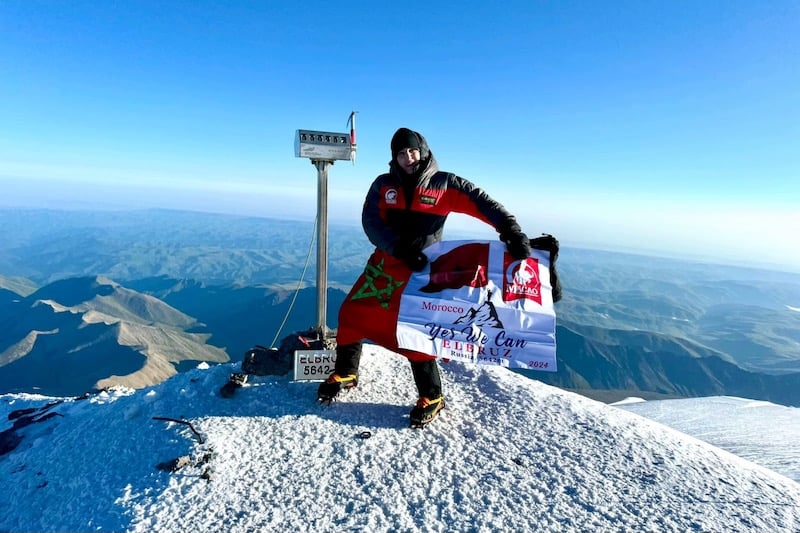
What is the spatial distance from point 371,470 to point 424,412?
1163 millimetres

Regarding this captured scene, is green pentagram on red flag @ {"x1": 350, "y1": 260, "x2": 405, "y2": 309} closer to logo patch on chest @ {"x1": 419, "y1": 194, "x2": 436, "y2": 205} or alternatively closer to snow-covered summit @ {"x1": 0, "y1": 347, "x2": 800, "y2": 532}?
logo patch on chest @ {"x1": 419, "y1": 194, "x2": 436, "y2": 205}

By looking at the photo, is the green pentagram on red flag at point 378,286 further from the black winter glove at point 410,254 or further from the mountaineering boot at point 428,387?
the mountaineering boot at point 428,387

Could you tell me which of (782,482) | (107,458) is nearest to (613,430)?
(782,482)

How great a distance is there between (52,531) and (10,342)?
594 feet

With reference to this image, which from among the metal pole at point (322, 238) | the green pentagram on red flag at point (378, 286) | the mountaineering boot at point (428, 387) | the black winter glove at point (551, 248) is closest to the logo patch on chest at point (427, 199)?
the green pentagram on red flag at point (378, 286)

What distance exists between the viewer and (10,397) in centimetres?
850

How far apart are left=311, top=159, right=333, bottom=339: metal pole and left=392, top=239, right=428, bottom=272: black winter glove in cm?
172

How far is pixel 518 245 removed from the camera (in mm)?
5031

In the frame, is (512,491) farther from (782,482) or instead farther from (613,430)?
(782,482)

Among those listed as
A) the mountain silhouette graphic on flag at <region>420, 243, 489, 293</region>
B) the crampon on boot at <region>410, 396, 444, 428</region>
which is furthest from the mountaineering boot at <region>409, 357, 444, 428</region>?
the mountain silhouette graphic on flag at <region>420, 243, 489, 293</region>

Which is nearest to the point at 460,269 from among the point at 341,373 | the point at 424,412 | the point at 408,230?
the point at 408,230

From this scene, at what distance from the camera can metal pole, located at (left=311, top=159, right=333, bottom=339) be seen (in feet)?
21.1

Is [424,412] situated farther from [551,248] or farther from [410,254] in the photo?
[551,248]

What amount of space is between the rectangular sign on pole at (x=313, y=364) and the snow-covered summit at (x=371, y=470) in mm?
174
